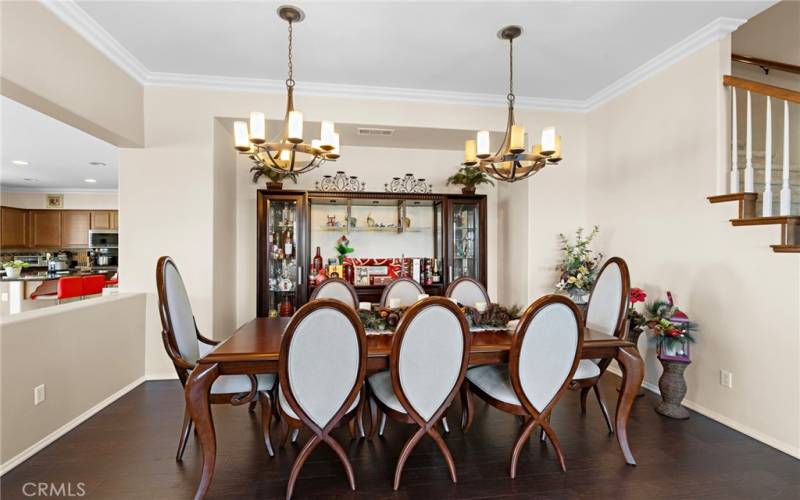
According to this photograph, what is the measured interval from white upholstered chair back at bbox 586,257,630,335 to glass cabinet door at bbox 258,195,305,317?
2980 millimetres

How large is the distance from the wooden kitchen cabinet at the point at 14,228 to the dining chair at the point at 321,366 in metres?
8.90

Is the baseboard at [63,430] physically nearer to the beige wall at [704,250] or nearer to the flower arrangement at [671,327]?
the flower arrangement at [671,327]

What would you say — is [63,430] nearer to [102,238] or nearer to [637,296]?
[637,296]

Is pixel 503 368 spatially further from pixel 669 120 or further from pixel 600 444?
pixel 669 120

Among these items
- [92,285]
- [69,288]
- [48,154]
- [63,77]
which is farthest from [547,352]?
[48,154]

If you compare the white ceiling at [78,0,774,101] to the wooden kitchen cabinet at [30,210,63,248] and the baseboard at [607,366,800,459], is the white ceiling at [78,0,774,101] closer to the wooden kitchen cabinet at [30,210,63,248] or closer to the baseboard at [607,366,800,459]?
the baseboard at [607,366,800,459]

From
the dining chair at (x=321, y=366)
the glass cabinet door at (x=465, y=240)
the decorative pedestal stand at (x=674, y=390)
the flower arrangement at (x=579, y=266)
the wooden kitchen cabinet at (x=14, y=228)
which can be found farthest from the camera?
the wooden kitchen cabinet at (x=14, y=228)

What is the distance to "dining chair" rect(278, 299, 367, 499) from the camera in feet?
5.66

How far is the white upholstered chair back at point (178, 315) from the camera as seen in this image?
7.02ft

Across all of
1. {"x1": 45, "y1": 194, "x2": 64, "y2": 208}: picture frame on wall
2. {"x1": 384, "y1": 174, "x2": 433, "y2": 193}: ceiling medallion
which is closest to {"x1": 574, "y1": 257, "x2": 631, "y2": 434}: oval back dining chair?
{"x1": 384, "y1": 174, "x2": 433, "y2": 193}: ceiling medallion

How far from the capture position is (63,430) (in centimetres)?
245

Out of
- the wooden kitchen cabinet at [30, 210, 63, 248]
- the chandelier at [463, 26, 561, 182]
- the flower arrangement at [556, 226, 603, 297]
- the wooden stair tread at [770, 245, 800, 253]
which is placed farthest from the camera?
the wooden kitchen cabinet at [30, 210, 63, 248]

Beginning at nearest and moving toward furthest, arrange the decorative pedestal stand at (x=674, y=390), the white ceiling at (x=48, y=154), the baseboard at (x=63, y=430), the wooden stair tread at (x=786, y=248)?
the baseboard at (x=63, y=430)
the wooden stair tread at (x=786, y=248)
the decorative pedestal stand at (x=674, y=390)
the white ceiling at (x=48, y=154)

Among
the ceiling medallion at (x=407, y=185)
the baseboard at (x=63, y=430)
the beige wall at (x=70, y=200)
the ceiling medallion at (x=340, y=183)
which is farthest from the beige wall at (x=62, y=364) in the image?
the beige wall at (x=70, y=200)
